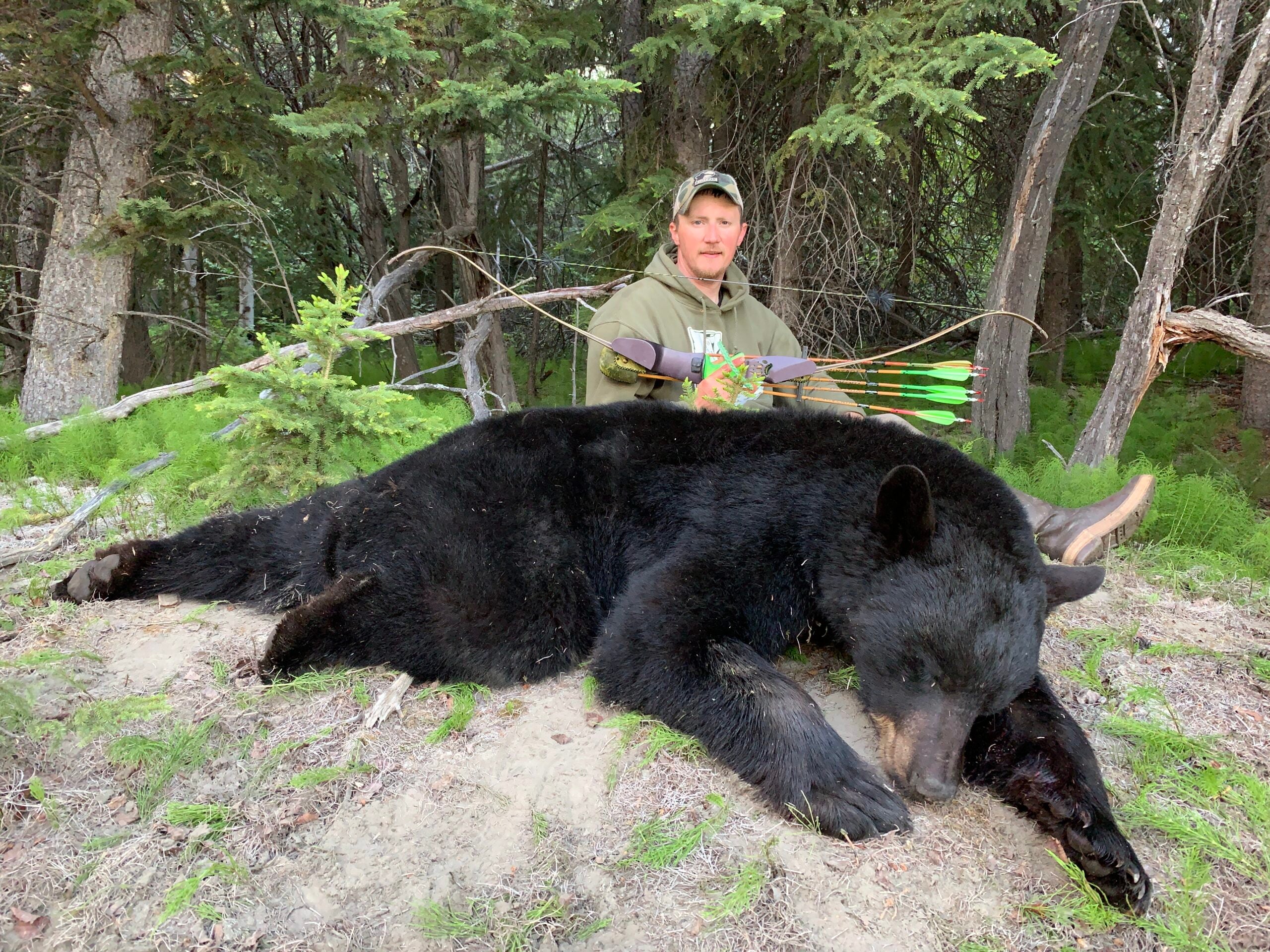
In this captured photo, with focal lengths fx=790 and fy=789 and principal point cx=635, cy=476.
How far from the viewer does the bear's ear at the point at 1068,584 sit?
9.34 ft

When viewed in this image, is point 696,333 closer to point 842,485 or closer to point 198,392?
point 842,485

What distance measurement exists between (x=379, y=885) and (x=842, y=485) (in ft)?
6.61

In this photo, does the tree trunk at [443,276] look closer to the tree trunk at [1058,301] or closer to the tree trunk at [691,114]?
the tree trunk at [691,114]

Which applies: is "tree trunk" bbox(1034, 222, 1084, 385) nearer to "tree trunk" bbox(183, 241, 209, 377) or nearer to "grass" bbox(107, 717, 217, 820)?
"grass" bbox(107, 717, 217, 820)

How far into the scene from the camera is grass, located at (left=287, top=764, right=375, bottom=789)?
8.00 feet

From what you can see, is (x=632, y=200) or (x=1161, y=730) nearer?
(x=1161, y=730)

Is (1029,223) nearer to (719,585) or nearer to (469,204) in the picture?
(719,585)

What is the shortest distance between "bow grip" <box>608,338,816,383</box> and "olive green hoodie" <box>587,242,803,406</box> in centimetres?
25

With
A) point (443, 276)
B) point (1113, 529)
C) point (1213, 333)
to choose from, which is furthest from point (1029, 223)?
point (443, 276)

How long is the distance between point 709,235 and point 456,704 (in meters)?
3.35

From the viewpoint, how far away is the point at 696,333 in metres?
5.12

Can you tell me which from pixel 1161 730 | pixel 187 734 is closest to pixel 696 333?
pixel 1161 730

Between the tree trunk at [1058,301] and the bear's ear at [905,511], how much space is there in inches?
314

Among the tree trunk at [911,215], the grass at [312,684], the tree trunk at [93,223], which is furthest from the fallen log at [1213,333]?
the tree trunk at [93,223]
